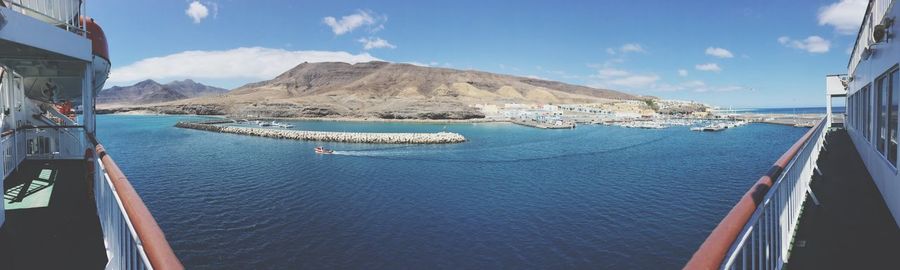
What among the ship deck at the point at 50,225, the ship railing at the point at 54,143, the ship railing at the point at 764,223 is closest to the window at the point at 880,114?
the ship railing at the point at 764,223

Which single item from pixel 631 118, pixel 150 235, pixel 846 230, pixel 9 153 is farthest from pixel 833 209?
pixel 631 118

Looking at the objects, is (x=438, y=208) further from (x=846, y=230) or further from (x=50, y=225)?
(x=846, y=230)

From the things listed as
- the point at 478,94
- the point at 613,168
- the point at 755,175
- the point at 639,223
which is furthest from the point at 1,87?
the point at 478,94

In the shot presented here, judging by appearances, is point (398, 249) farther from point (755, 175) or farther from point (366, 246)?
point (755, 175)

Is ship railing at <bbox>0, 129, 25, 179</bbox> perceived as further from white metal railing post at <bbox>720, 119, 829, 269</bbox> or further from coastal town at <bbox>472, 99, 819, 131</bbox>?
coastal town at <bbox>472, 99, 819, 131</bbox>

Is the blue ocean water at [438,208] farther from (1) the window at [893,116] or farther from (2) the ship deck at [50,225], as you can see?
(1) the window at [893,116]
